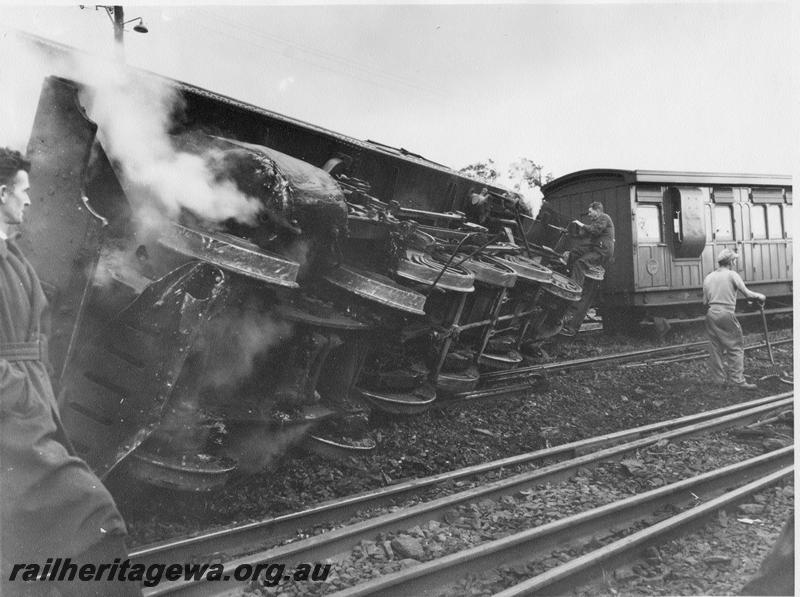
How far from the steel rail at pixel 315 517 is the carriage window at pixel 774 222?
6.74 metres

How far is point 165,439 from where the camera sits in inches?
112

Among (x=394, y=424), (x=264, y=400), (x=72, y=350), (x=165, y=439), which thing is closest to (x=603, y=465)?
(x=394, y=424)

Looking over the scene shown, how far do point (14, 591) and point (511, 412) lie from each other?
447cm

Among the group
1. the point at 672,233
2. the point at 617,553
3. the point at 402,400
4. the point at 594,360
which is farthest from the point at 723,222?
the point at 617,553

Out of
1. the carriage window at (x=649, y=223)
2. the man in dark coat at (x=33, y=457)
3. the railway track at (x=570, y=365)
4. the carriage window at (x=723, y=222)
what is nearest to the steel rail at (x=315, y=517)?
the man in dark coat at (x=33, y=457)

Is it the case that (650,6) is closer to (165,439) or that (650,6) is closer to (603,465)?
(603,465)

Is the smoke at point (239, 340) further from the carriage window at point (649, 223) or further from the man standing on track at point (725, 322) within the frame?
the carriage window at point (649, 223)

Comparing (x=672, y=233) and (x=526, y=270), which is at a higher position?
(x=672, y=233)

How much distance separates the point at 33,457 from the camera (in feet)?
6.22

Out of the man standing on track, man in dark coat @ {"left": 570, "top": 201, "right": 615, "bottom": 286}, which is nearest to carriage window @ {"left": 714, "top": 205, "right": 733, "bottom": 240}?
man in dark coat @ {"left": 570, "top": 201, "right": 615, "bottom": 286}

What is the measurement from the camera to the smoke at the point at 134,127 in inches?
103

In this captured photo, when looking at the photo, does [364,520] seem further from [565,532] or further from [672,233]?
[672,233]

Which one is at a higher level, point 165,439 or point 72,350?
point 72,350

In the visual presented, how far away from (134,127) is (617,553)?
3723 millimetres
